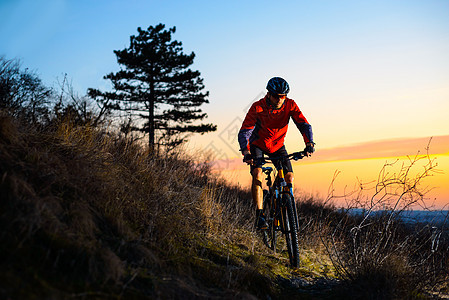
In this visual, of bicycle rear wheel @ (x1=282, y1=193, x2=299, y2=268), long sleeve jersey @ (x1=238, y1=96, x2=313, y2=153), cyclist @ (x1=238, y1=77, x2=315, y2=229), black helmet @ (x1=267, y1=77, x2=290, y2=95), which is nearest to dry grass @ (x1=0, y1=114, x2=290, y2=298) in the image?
bicycle rear wheel @ (x1=282, y1=193, x2=299, y2=268)

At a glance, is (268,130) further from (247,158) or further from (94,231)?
(94,231)

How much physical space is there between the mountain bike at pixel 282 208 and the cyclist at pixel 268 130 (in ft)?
0.36

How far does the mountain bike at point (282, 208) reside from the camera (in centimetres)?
→ 481

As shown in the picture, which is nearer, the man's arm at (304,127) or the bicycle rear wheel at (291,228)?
the bicycle rear wheel at (291,228)

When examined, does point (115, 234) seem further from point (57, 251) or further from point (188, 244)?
point (188, 244)

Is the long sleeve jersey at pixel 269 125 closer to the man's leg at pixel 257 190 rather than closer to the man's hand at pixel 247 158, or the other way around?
the man's hand at pixel 247 158

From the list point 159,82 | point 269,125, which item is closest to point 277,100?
point 269,125

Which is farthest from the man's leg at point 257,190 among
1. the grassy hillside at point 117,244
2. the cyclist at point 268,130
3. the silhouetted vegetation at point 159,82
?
the silhouetted vegetation at point 159,82

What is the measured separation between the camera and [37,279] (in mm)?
2373

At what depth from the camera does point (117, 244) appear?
3.19 m

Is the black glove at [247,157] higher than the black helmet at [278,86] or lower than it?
lower

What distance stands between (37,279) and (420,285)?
395cm

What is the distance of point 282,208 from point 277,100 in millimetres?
1571

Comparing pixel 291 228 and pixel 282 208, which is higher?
pixel 282 208
